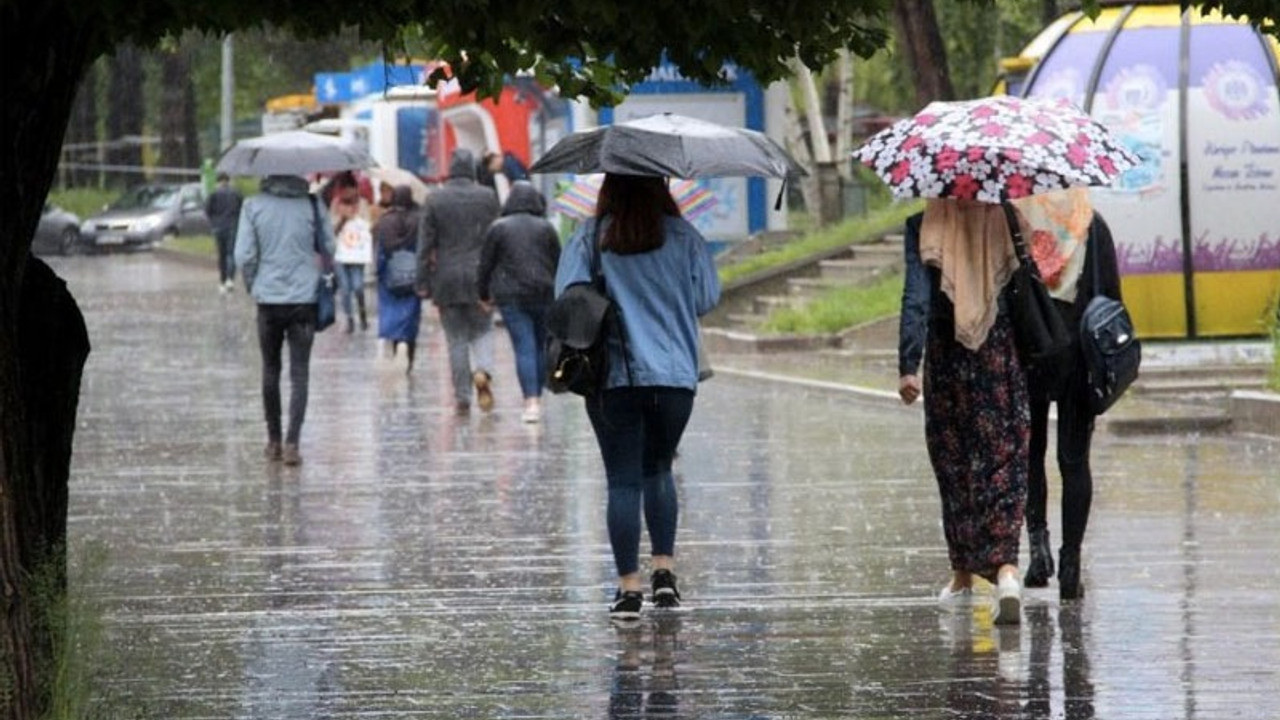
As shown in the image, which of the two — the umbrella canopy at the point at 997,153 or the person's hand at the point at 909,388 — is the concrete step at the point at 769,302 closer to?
the umbrella canopy at the point at 997,153

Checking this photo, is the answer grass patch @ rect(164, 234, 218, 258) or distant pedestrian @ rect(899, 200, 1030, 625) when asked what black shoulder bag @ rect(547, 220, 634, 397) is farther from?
grass patch @ rect(164, 234, 218, 258)

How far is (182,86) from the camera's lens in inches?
2552

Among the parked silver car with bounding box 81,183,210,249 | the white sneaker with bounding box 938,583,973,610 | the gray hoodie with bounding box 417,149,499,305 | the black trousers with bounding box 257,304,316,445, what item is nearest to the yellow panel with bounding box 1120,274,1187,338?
the gray hoodie with bounding box 417,149,499,305

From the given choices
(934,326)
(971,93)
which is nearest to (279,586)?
(934,326)

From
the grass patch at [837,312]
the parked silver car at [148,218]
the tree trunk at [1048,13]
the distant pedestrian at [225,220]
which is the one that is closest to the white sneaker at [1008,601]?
the grass patch at [837,312]

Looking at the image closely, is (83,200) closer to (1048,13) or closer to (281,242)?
(1048,13)

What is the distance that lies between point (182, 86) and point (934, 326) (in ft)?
186

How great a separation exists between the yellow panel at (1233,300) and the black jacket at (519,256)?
496 centimetres

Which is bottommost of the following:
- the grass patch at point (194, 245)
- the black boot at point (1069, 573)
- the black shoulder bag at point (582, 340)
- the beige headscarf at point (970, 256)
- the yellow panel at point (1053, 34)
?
the grass patch at point (194, 245)

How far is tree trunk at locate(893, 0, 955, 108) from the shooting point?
94.3 ft

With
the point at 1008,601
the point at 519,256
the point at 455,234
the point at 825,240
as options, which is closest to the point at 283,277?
the point at 519,256

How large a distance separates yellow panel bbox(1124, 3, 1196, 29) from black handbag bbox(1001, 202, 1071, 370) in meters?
11.6

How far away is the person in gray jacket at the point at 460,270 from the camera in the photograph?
63.6ft

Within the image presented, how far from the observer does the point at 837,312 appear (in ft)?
86.4
